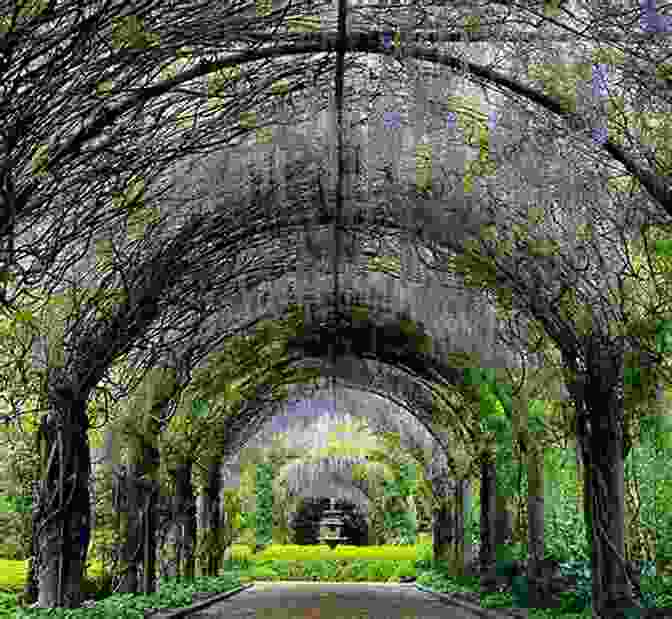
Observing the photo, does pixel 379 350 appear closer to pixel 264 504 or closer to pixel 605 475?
pixel 605 475

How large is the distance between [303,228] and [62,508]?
3746mm

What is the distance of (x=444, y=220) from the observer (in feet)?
35.0

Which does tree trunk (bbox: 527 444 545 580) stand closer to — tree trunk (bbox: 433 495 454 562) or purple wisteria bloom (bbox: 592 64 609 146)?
purple wisteria bloom (bbox: 592 64 609 146)

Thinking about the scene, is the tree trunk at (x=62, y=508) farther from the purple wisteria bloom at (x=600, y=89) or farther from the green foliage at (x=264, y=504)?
the green foliage at (x=264, y=504)

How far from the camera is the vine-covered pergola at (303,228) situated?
730 cm

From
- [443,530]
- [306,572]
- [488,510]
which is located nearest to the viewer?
[488,510]

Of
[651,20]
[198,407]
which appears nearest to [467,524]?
[198,407]

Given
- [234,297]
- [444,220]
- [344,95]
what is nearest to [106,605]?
[234,297]

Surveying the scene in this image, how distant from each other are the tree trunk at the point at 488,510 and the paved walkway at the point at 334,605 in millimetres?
1000

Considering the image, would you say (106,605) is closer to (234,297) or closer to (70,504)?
(70,504)

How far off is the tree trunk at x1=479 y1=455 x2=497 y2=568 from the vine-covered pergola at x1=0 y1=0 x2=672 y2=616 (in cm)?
213

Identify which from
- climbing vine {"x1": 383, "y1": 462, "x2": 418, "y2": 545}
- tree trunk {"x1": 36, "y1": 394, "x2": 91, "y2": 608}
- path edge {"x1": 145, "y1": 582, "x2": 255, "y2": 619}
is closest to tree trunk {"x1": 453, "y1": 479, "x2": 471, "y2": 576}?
path edge {"x1": 145, "y1": 582, "x2": 255, "y2": 619}

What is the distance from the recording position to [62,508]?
10.0 m

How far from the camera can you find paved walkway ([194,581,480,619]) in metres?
13.4
